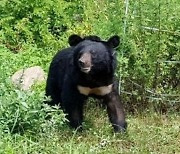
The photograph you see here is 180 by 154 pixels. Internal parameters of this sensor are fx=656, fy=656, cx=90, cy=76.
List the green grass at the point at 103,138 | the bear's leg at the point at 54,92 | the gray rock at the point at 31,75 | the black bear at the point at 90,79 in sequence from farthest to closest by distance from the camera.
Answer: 1. the gray rock at the point at 31,75
2. the bear's leg at the point at 54,92
3. the black bear at the point at 90,79
4. the green grass at the point at 103,138

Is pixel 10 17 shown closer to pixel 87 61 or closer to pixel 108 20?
pixel 108 20

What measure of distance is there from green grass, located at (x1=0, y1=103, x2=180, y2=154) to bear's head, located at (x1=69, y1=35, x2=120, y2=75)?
0.61 meters

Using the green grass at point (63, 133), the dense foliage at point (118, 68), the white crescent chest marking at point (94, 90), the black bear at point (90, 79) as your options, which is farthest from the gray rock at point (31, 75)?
the white crescent chest marking at point (94, 90)

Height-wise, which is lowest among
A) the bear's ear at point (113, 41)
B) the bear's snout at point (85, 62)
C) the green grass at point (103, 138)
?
the green grass at point (103, 138)

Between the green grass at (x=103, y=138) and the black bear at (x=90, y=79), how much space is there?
168mm

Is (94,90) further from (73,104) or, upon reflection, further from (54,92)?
(54,92)

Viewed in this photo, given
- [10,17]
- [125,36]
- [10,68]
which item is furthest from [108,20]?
[10,17]

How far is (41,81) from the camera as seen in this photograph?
316 inches

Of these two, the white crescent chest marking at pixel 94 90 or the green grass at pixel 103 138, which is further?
the white crescent chest marking at pixel 94 90

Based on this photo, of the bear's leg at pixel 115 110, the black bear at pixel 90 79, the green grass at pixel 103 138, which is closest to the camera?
the green grass at pixel 103 138

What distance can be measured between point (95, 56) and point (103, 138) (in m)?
0.78

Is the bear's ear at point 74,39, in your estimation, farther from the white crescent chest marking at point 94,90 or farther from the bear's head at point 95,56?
the white crescent chest marking at point 94,90

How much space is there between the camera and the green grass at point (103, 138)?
17.9ft

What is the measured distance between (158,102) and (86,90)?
123 cm
